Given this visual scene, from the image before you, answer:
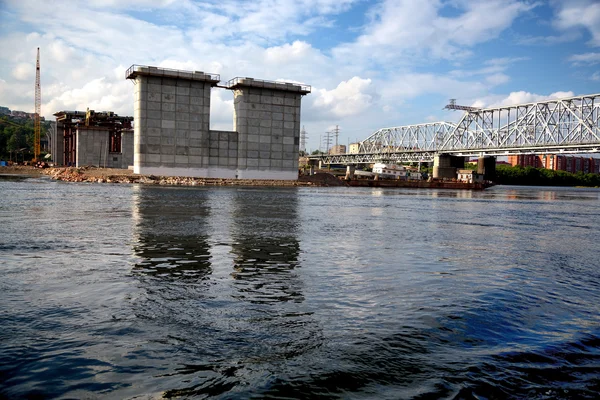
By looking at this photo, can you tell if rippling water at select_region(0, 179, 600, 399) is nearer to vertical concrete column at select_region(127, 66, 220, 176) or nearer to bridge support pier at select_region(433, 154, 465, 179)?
vertical concrete column at select_region(127, 66, 220, 176)

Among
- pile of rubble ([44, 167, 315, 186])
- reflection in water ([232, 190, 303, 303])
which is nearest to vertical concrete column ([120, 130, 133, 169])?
pile of rubble ([44, 167, 315, 186])

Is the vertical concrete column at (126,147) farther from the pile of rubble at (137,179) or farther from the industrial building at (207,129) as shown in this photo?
the industrial building at (207,129)

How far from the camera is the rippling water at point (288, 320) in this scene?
226 inches

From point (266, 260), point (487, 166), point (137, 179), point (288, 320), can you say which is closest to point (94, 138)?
point (137, 179)

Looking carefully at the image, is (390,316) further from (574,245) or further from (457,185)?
(457,185)

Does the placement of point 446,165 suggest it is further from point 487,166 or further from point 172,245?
point 172,245

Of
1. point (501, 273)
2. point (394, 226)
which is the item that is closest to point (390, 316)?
point (501, 273)

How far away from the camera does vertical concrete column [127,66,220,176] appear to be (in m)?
76.5

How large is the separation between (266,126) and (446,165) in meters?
109

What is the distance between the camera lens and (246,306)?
28.6ft

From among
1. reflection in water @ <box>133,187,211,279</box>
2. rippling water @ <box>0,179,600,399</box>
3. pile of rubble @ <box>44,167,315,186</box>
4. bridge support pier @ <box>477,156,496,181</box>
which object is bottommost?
rippling water @ <box>0,179,600,399</box>

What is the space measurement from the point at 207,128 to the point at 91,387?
3098 inches

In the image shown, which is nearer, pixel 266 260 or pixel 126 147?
pixel 266 260

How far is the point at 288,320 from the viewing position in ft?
26.1
